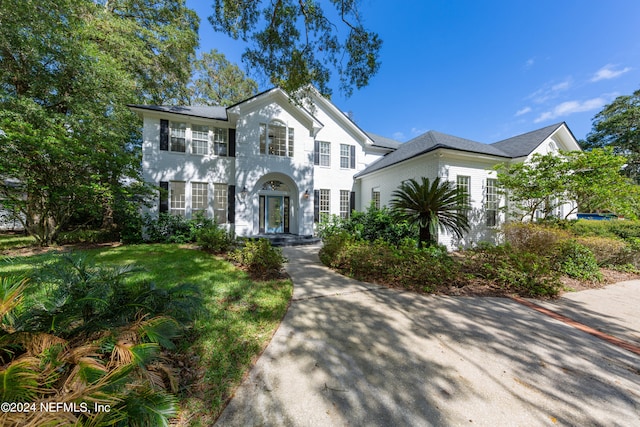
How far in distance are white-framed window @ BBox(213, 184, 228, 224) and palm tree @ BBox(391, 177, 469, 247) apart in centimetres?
905

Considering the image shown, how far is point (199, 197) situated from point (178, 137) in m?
3.10

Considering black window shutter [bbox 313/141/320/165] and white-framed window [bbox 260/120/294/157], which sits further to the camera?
black window shutter [bbox 313/141/320/165]

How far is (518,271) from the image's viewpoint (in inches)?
195

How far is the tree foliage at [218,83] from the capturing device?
1983 cm

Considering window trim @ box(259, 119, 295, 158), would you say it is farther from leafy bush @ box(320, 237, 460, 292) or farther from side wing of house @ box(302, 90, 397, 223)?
leafy bush @ box(320, 237, 460, 292)

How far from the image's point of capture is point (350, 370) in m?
2.39

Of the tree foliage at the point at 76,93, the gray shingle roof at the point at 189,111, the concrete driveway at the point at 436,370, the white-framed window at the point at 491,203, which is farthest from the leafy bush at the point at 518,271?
the gray shingle roof at the point at 189,111

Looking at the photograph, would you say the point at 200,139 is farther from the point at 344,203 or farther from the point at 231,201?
the point at 344,203

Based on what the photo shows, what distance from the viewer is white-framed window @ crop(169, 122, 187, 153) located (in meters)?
10.8

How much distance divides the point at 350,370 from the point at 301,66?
8293 mm

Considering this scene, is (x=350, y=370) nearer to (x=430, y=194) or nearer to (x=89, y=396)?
(x=89, y=396)

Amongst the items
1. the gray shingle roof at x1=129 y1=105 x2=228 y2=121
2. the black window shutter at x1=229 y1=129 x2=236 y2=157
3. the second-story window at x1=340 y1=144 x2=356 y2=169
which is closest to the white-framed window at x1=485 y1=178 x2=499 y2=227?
the second-story window at x1=340 y1=144 x2=356 y2=169

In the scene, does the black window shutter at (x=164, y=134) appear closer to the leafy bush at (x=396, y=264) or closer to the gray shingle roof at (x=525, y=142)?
the leafy bush at (x=396, y=264)

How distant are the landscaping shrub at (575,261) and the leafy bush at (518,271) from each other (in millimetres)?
1395
